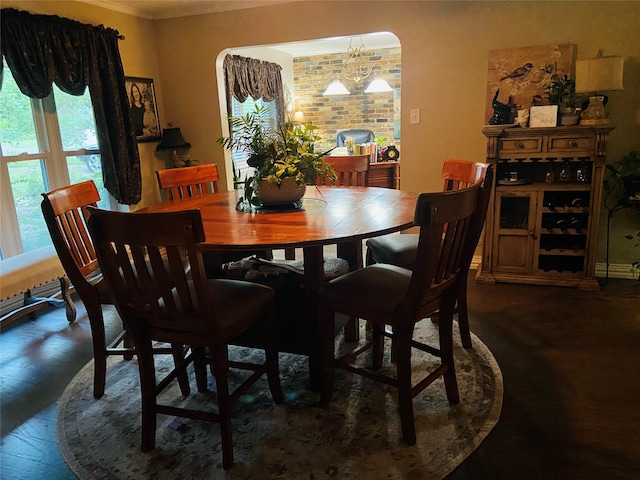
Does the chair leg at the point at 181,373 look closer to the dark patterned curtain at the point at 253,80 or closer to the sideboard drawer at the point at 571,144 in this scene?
the sideboard drawer at the point at 571,144

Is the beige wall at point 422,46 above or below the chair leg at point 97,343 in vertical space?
above

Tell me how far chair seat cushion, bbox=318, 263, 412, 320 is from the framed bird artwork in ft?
6.86

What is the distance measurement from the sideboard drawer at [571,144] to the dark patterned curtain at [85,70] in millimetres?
3255

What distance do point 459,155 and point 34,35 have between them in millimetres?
3139

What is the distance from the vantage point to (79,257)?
2.04 metres

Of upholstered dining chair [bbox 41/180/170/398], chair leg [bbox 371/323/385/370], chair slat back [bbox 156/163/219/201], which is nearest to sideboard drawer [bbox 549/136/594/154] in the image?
chair leg [bbox 371/323/385/370]

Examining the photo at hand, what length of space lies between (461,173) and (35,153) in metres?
3.01

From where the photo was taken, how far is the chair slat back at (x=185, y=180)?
107 inches

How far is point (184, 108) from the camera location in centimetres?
438

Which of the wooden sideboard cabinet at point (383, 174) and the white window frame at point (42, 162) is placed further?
the wooden sideboard cabinet at point (383, 174)

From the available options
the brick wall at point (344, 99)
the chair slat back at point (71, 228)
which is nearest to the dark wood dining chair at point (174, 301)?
the chair slat back at point (71, 228)

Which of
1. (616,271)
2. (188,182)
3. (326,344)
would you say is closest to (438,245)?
(326,344)

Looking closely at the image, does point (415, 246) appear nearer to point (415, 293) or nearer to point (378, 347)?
point (378, 347)

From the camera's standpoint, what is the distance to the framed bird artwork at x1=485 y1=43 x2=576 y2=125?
3.20 m
